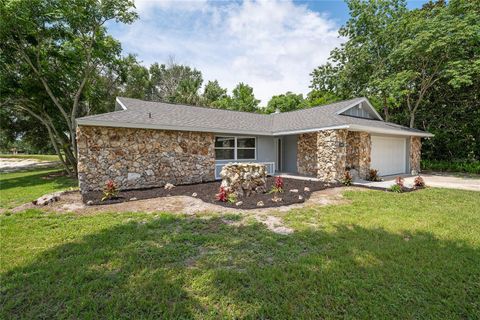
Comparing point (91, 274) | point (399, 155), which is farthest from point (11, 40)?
point (399, 155)

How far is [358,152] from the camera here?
11.1 m

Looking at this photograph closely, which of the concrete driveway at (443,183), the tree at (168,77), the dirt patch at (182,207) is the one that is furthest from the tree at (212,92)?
the dirt patch at (182,207)

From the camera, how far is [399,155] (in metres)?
13.9

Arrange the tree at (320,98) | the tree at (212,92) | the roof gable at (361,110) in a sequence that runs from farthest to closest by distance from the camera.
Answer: the tree at (212,92), the tree at (320,98), the roof gable at (361,110)

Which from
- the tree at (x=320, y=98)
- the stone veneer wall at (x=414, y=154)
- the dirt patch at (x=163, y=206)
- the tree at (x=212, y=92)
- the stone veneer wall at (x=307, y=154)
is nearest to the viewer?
the dirt patch at (x=163, y=206)

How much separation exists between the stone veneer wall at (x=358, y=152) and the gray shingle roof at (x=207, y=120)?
0.63m

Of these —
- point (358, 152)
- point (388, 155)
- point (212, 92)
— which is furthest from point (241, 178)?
point (212, 92)

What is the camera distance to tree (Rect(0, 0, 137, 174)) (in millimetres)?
10750

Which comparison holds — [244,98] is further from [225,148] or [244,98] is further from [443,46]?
[443,46]

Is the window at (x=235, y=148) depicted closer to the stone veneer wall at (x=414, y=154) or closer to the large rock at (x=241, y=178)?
the large rock at (x=241, y=178)

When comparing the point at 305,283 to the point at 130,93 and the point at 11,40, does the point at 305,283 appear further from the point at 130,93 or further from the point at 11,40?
the point at 130,93

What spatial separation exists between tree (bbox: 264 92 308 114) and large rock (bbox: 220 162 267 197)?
22.7m

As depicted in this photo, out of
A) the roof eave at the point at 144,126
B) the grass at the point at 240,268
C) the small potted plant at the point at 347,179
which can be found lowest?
the grass at the point at 240,268

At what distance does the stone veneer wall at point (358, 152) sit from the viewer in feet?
36.5
